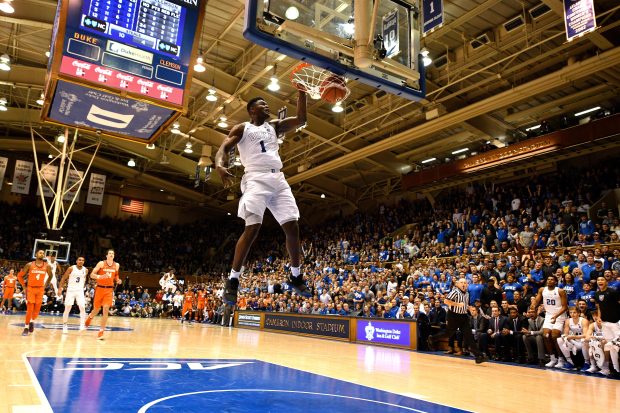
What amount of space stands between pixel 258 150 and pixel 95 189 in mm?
26998

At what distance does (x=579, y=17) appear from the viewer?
9.05 m

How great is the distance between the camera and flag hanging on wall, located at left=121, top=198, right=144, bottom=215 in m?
35.7

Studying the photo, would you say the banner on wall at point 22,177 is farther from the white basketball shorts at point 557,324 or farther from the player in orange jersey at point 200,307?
the white basketball shorts at point 557,324

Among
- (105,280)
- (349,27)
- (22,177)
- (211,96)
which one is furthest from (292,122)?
(22,177)

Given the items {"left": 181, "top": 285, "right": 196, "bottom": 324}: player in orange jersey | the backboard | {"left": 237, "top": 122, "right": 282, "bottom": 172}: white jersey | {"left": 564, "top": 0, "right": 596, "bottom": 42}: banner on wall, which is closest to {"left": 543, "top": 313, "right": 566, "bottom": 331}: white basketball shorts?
{"left": 564, "top": 0, "right": 596, "bottom": 42}: banner on wall

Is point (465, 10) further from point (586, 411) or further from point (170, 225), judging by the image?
point (170, 225)

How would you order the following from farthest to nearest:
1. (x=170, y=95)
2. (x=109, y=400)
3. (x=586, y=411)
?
(x=170, y=95) → (x=586, y=411) → (x=109, y=400)

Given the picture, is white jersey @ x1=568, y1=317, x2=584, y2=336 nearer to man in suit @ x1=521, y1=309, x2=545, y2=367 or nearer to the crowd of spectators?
the crowd of spectators

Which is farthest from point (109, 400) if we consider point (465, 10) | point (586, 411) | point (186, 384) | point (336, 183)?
point (336, 183)

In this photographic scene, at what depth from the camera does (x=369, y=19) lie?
4.92 m

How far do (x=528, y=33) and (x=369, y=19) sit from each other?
987 cm

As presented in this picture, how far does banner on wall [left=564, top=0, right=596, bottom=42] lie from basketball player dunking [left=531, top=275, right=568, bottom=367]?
4881mm

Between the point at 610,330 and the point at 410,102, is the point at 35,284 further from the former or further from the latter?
the point at 410,102

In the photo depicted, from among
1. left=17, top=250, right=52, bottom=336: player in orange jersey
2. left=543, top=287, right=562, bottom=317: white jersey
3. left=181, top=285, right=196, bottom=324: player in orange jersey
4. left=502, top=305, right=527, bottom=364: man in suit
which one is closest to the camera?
left=543, top=287, right=562, bottom=317: white jersey
